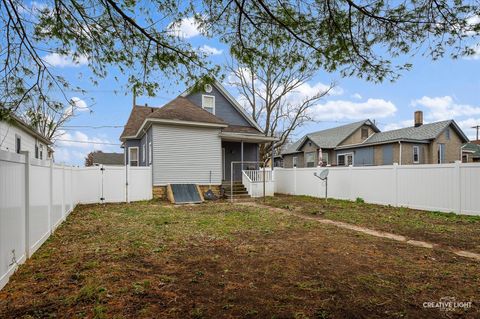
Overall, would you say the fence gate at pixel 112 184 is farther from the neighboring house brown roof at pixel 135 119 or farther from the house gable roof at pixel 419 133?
the house gable roof at pixel 419 133

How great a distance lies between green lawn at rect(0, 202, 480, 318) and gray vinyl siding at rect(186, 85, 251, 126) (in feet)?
38.0

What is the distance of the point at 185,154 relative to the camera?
528 inches

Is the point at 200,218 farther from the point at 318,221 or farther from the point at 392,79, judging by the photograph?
the point at 392,79

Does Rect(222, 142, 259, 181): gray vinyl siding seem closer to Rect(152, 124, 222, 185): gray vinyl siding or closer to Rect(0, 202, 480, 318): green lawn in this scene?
Rect(152, 124, 222, 185): gray vinyl siding

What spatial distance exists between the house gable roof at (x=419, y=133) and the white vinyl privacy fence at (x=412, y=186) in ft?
35.6

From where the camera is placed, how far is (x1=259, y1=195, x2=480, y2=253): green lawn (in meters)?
5.60

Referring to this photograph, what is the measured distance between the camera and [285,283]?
10.9ft

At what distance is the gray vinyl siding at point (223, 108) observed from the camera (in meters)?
16.4

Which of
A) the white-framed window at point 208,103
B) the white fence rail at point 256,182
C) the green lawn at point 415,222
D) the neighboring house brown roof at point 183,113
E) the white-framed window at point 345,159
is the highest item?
the white-framed window at point 208,103

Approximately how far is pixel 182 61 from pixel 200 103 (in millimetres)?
12264

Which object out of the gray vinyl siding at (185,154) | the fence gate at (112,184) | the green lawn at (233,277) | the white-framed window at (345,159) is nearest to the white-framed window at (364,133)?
the white-framed window at (345,159)

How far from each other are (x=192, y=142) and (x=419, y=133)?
719 inches

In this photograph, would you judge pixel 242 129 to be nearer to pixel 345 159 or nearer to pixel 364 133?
pixel 345 159

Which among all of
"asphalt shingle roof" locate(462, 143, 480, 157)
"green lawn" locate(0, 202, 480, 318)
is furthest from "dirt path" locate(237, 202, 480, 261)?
"asphalt shingle roof" locate(462, 143, 480, 157)
